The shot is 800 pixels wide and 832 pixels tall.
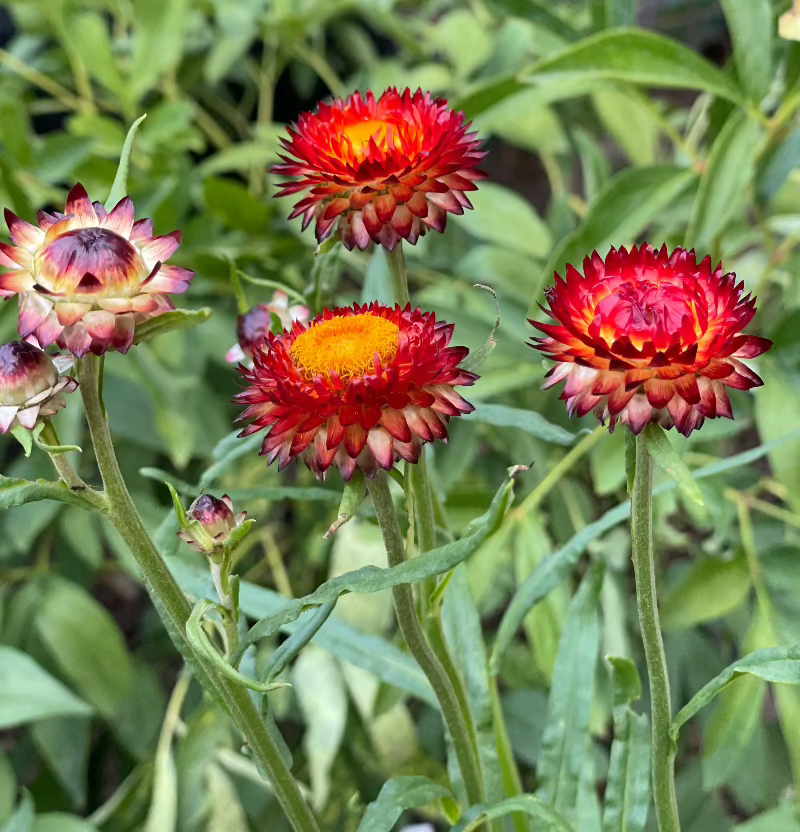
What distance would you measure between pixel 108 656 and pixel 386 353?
0.56 m

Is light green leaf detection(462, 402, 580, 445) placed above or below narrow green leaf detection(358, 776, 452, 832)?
above

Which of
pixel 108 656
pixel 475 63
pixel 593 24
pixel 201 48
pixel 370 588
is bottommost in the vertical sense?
pixel 370 588

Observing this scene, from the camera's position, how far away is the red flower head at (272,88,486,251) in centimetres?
32

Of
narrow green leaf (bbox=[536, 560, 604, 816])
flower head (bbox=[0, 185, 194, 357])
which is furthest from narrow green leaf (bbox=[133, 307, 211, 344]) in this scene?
A: narrow green leaf (bbox=[536, 560, 604, 816])

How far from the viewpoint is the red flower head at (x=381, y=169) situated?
1.05 feet

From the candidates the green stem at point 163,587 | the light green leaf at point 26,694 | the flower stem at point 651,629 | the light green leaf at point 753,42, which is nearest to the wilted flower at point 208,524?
the green stem at point 163,587

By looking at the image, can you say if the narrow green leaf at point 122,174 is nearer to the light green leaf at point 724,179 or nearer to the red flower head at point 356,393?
the red flower head at point 356,393

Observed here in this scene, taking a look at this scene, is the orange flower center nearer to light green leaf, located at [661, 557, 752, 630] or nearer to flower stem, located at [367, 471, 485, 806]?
flower stem, located at [367, 471, 485, 806]

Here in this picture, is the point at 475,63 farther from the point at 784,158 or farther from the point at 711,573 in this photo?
the point at 711,573

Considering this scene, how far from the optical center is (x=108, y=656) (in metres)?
0.74

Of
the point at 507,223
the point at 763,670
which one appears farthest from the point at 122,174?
the point at 507,223

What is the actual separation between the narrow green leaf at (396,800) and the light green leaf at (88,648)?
0.47 m

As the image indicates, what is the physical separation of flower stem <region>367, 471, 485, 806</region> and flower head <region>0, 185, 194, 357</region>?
0.09 metres

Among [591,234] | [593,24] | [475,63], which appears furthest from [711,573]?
[475,63]
